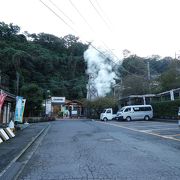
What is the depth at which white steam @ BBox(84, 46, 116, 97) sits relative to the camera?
7121 cm

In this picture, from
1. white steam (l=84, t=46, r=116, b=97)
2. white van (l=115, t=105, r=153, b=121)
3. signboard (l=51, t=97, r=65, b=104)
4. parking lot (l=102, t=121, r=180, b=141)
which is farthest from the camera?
signboard (l=51, t=97, r=65, b=104)

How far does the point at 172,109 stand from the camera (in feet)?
118

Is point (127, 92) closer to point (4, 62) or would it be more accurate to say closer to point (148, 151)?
point (4, 62)

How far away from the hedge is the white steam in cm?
2937

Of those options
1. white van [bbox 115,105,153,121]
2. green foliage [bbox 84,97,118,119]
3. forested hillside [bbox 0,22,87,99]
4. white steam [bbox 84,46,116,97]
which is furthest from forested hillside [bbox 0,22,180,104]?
white van [bbox 115,105,153,121]

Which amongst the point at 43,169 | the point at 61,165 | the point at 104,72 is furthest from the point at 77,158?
the point at 104,72

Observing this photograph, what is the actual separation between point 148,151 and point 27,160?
4.30m

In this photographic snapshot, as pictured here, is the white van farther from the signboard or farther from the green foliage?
the signboard

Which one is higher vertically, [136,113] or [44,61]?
[44,61]

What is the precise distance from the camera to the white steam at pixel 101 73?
7121 centimetres

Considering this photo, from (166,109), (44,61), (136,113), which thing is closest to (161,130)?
(166,109)

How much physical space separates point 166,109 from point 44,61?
1637 inches

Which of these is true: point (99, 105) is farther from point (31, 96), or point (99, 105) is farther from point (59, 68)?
point (59, 68)

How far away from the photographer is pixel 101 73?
7200 cm
